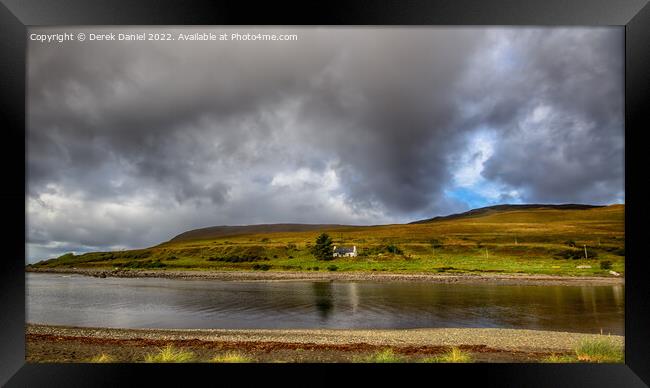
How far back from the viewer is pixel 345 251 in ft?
161

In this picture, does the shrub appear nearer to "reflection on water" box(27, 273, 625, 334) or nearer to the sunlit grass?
"reflection on water" box(27, 273, 625, 334)

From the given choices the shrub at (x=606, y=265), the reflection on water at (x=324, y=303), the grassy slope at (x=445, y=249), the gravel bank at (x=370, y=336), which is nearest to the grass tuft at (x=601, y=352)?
the gravel bank at (x=370, y=336)

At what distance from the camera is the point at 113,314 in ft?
51.1

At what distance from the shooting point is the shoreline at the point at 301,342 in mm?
8297

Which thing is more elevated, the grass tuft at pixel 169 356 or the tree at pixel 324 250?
the grass tuft at pixel 169 356

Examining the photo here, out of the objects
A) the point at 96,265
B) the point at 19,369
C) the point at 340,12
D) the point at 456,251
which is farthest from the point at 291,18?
the point at 96,265

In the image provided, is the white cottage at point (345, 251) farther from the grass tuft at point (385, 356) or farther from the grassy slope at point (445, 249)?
the grass tuft at point (385, 356)

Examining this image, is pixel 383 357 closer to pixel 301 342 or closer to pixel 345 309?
pixel 301 342

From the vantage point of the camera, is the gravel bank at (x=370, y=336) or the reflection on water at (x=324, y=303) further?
the reflection on water at (x=324, y=303)

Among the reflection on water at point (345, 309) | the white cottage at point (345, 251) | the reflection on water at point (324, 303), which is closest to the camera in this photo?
the reflection on water at point (345, 309)

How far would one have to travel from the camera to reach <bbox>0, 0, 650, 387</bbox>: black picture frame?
5.54m

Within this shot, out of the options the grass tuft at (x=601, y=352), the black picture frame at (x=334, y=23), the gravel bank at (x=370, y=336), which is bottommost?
the gravel bank at (x=370, y=336)

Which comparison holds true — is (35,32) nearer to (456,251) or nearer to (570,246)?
(456,251)

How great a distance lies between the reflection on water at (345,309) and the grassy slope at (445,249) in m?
15.4
